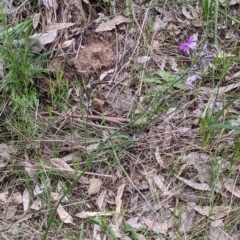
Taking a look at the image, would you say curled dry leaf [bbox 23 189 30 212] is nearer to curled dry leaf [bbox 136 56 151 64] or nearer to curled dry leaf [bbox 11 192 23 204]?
curled dry leaf [bbox 11 192 23 204]

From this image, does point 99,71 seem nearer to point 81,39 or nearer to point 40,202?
point 81,39

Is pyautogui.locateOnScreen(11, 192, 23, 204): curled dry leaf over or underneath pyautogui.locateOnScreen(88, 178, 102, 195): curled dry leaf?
underneath

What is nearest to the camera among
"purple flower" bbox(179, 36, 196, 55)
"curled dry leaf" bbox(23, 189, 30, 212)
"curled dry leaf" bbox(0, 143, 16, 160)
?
"curled dry leaf" bbox(23, 189, 30, 212)

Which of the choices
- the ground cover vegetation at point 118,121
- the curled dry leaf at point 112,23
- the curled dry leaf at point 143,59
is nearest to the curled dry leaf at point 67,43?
the ground cover vegetation at point 118,121

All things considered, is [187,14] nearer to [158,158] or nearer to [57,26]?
[57,26]

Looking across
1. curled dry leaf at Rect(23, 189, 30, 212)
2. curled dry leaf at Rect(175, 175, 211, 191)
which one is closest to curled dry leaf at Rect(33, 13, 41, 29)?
curled dry leaf at Rect(23, 189, 30, 212)

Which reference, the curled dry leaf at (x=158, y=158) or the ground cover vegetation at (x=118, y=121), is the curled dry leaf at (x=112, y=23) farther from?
the curled dry leaf at (x=158, y=158)
